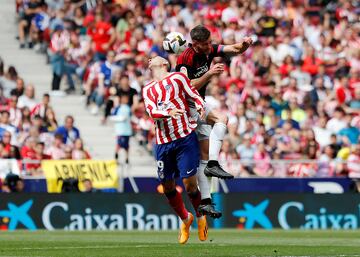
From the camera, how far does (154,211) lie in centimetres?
2536

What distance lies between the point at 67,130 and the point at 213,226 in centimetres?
409

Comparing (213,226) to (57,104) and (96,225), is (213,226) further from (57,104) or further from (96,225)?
(57,104)

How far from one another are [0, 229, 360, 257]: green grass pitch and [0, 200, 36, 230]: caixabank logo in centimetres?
267

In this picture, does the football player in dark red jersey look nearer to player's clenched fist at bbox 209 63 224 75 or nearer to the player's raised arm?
player's clenched fist at bbox 209 63 224 75

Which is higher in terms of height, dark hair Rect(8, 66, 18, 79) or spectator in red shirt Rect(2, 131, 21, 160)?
dark hair Rect(8, 66, 18, 79)

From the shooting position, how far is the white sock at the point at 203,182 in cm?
1662

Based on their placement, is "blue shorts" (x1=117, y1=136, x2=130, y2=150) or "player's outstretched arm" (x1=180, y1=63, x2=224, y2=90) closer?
"player's outstretched arm" (x1=180, y1=63, x2=224, y2=90)

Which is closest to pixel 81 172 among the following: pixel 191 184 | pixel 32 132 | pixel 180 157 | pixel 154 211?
pixel 154 211

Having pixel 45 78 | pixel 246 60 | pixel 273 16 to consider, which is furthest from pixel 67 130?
pixel 273 16

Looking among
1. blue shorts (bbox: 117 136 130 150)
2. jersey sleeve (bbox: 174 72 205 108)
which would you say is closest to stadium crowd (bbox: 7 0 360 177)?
blue shorts (bbox: 117 136 130 150)

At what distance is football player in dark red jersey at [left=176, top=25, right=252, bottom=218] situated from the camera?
1634cm

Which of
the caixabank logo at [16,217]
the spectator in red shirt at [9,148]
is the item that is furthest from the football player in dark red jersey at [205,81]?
the spectator in red shirt at [9,148]

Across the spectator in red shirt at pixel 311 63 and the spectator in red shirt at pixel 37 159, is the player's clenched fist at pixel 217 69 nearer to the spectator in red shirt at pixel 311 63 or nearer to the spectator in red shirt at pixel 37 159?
the spectator in red shirt at pixel 37 159

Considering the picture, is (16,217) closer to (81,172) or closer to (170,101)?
(81,172)
